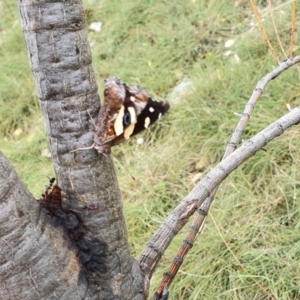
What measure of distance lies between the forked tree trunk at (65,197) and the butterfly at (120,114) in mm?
27

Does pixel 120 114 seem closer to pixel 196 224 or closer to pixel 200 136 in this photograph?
pixel 196 224

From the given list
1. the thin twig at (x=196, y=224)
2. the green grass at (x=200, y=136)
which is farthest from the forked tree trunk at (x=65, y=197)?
the green grass at (x=200, y=136)

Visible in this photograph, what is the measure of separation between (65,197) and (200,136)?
5.39ft

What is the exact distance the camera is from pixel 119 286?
949 mm

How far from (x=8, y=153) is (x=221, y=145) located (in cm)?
127

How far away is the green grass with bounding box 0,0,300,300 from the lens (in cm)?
191

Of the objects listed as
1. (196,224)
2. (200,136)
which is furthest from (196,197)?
(200,136)

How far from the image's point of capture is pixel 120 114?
2.63 ft

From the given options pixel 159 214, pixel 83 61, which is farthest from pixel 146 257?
pixel 159 214

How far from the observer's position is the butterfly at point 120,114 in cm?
80

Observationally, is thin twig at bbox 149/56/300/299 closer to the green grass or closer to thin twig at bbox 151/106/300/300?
thin twig at bbox 151/106/300/300

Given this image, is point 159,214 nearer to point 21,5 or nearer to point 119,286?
point 119,286

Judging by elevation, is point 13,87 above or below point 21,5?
below

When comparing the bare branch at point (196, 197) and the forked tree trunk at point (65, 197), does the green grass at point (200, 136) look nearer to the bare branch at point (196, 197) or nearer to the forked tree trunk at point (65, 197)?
the bare branch at point (196, 197)
